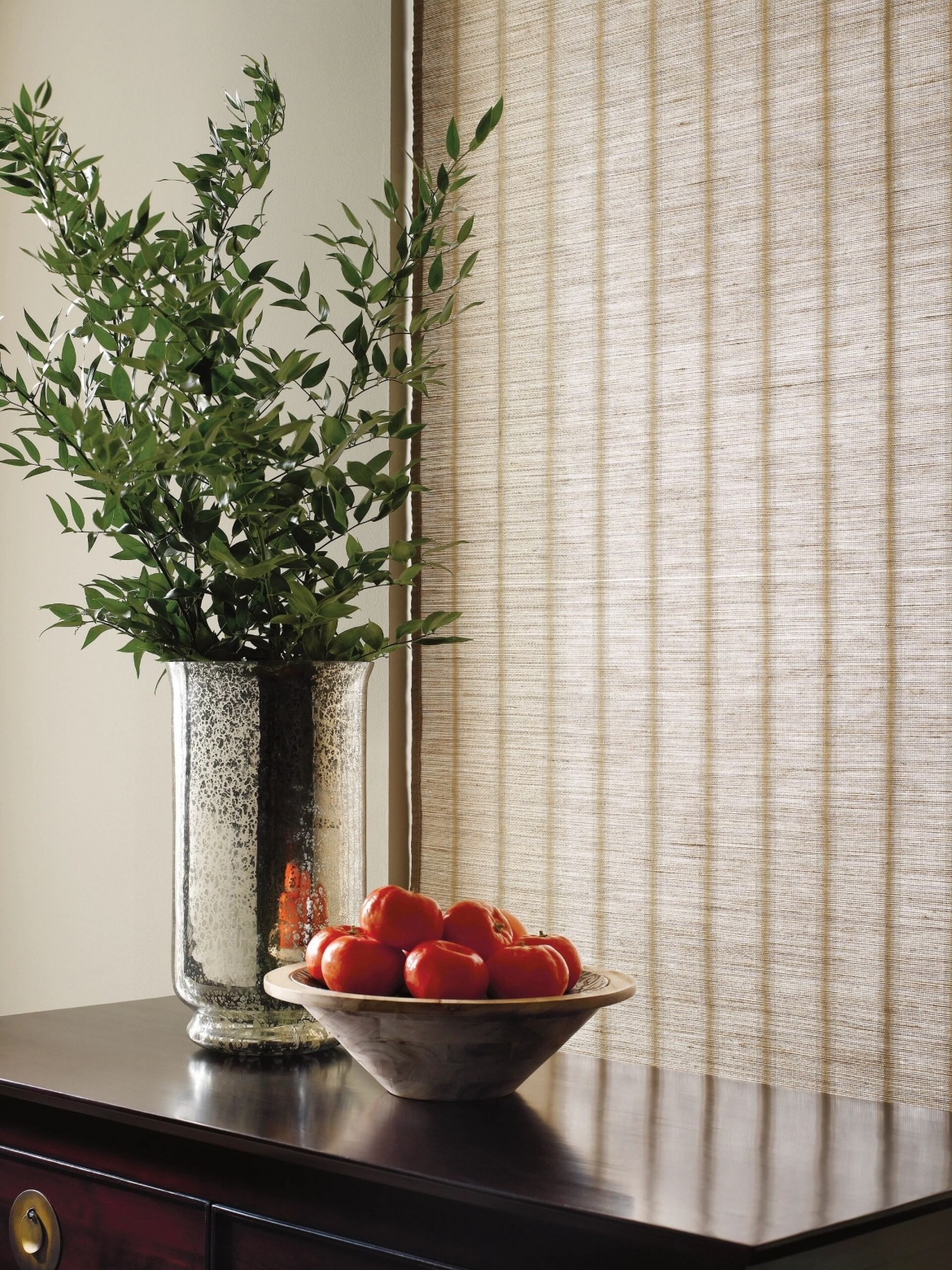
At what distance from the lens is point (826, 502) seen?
4.99 ft

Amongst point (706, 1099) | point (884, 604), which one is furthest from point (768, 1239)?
point (884, 604)

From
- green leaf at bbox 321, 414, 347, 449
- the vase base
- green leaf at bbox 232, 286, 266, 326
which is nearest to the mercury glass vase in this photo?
the vase base

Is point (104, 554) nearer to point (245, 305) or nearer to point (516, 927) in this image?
point (245, 305)

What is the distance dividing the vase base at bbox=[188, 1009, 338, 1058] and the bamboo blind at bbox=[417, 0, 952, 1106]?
408mm

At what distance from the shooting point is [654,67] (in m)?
1.68

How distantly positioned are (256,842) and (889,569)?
70 cm

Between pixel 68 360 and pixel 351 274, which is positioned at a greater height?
pixel 351 274

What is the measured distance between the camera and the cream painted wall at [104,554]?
2014mm

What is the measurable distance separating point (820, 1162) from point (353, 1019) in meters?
0.38

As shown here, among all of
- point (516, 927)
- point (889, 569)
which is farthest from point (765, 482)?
point (516, 927)

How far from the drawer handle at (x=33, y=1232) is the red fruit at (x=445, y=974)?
41cm

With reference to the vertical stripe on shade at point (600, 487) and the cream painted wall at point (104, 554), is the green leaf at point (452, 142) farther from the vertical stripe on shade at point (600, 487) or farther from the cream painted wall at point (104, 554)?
the cream painted wall at point (104, 554)

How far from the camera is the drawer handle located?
129cm

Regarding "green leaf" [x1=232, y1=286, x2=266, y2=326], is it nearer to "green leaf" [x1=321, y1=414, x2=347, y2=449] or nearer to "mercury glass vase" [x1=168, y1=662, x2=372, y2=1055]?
"green leaf" [x1=321, y1=414, x2=347, y2=449]
